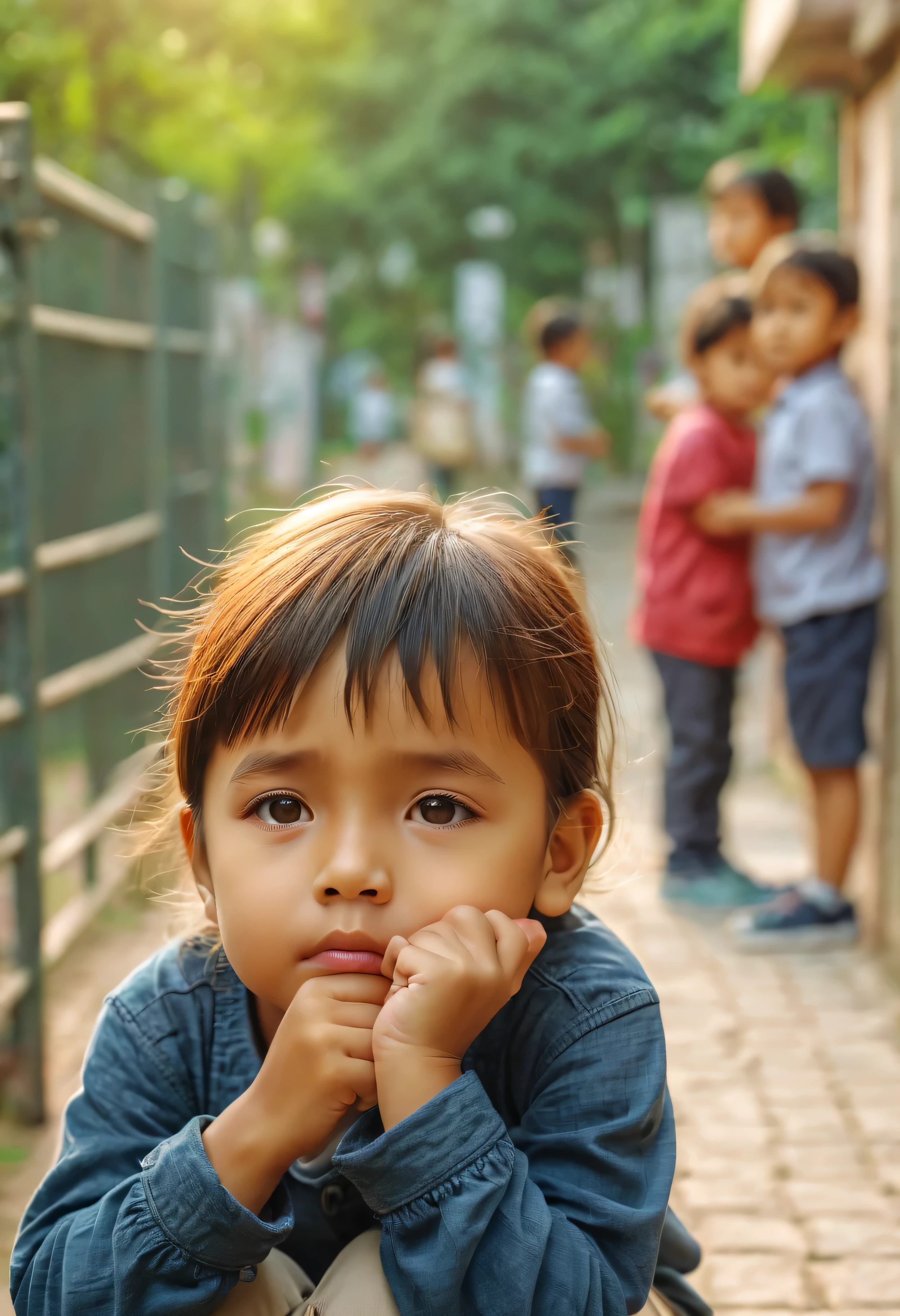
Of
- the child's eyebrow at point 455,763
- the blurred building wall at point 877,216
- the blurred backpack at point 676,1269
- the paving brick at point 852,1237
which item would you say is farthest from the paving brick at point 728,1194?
the child's eyebrow at point 455,763

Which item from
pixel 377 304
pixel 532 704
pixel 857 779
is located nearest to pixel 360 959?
pixel 532 704

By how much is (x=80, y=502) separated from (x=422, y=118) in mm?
22601

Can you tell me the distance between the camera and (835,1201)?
9.12ft

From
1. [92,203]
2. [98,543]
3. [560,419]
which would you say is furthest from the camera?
[560,419]

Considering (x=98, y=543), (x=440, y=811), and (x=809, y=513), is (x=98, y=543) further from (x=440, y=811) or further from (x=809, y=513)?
(x=440, y=811)

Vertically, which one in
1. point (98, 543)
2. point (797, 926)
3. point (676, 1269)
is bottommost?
point (797, 926)

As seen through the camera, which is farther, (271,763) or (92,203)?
(92,203)

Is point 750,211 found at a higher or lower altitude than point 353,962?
higher

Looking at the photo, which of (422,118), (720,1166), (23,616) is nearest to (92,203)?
(23,616)

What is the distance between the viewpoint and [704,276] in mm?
17062

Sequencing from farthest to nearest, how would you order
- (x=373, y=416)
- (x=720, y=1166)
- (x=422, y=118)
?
(x=422, y=118)
(x=373, y=416)
(x=720, y=1166)

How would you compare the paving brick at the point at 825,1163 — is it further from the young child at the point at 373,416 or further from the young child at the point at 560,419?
the young child at the point at 373,416

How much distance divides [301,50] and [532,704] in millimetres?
15828

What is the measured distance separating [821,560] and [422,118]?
22.8 m
